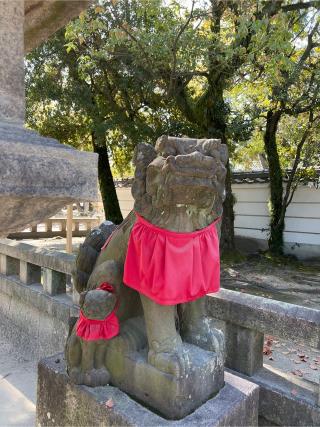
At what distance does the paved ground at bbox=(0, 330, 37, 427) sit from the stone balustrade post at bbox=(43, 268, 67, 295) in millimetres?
715

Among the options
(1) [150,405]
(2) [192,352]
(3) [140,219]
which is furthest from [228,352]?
(3) [140,219]

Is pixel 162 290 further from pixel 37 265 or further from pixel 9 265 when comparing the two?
pixel 9 265

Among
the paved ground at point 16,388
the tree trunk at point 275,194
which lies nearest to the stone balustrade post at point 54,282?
the paved ground at point 16,388

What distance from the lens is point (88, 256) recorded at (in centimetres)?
209

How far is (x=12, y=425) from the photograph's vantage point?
251 centimetres

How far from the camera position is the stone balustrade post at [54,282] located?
331 centimetres

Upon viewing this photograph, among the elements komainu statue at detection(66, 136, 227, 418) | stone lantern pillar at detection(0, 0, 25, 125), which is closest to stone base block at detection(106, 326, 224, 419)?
komainu statue at detection(66, 136, 227, 418)

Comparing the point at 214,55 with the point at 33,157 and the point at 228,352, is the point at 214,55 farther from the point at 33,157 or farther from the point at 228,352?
the point at 33,157

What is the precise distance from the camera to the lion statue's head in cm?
148

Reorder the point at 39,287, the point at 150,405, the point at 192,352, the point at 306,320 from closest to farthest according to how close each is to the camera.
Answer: the point at 150,405 → the point at 192,352 → the point at 306,320 → the point at 39,287

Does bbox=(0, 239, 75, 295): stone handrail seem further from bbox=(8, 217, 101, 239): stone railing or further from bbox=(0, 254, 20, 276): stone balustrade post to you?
bbox=(8, 217, 101, 239): stone railing

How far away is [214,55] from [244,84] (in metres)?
2.37

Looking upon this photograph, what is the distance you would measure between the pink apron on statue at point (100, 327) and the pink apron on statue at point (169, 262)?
18 centimetres

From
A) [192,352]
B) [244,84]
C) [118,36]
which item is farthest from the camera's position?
[244,84]
